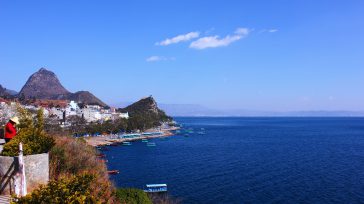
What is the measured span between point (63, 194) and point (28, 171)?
6.12 m

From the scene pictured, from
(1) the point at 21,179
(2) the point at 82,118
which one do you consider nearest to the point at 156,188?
(1) the point at 21,179

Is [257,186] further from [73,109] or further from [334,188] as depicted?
[73,109]

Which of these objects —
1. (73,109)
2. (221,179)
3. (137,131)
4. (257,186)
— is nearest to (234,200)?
(257,186)

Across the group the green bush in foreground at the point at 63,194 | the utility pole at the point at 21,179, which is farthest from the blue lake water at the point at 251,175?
the green bush in foreground at the point at 63,194

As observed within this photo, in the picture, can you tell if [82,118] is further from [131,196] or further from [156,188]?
[131,196]

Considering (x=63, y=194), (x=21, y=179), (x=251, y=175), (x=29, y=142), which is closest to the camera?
(x=63, y=194)

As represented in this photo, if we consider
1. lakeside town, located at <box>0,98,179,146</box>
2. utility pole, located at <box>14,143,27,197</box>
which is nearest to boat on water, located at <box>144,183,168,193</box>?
utility pole, located at <box>14,143,27,197</box>

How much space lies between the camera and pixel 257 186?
5303cm

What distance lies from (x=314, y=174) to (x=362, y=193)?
46.3 feet

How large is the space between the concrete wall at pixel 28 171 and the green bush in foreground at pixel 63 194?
17.3 ft

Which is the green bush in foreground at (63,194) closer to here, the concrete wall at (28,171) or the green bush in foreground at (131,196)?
the concrete wall at (28,171)

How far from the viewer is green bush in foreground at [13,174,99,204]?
980cm

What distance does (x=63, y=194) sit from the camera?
32.8 ft

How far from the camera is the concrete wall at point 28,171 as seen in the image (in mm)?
14852
